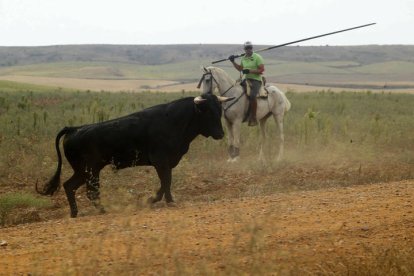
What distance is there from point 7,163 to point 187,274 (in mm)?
9642

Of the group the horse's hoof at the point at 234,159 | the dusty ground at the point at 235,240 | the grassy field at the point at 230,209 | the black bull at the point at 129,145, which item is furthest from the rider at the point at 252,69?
the dusty ground at the point at 235,240

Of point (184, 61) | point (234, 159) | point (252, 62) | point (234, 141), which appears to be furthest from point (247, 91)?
point (184, 61)

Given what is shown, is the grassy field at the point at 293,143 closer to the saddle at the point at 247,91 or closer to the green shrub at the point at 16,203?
the saddle at the point at 247,91

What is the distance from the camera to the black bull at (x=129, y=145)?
382 inches

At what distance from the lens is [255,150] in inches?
655

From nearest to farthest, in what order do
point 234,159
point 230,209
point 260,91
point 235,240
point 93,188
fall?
point 235,240
point 230,209
point 93,188
point 234,159
point 260,91

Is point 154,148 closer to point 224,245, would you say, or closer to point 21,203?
point 21,203

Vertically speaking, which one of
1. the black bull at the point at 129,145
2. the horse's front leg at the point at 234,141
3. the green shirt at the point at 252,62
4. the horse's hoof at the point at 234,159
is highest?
the green shirt at the point at 252,62

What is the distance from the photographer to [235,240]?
4664 millimetres

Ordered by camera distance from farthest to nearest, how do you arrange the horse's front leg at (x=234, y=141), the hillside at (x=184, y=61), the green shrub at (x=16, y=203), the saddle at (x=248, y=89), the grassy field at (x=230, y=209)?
the hillside at (x=184, y=61) < the saddle at (x=248, y=89) < the horse's front leg at (x=234, y=141) < the green shrub at (x=16, y=203) < the grassy field at (x=230, y=209)

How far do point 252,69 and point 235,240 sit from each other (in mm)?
10695

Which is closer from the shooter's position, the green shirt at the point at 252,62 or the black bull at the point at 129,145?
the black bull at the point at 129,145

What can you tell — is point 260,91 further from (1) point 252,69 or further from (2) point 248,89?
(1) point 252,69

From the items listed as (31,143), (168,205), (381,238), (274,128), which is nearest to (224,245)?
(381,238)
